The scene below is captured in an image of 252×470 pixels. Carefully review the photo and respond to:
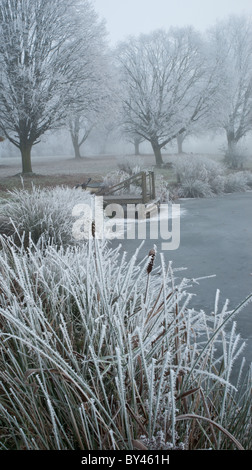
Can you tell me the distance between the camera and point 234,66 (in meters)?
18.5

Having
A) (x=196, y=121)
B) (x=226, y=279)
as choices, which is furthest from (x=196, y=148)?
(x=226, y=279)

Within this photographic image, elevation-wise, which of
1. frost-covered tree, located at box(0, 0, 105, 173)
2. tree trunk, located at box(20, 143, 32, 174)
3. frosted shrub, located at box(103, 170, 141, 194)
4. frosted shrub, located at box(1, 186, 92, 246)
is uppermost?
frost-covered tree, located at box(0, 0, 105, 173)

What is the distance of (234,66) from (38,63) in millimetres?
11593

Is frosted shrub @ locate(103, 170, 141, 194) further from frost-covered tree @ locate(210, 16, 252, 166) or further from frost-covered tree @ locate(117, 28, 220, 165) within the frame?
frost-covered tree @ locate(210, 16, 252, 166)

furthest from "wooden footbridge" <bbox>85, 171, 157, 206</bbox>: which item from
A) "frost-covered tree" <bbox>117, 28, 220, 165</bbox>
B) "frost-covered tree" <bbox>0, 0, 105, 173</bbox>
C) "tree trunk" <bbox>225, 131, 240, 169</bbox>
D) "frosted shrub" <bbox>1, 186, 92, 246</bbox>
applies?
"frost-covered tree" <bbox>117, 28, 220, 165</bbox>

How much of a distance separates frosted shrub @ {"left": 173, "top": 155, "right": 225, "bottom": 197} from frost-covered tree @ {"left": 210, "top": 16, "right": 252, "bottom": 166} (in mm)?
7278

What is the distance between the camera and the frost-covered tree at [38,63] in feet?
32.1

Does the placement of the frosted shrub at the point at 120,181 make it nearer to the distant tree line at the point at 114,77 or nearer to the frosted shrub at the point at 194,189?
the frosted shrub at the point at 194,189

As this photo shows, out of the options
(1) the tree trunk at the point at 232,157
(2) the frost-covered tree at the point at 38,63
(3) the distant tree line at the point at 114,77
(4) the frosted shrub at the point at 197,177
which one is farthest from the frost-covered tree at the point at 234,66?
(2) the frost-covered tree at the point at 38,63

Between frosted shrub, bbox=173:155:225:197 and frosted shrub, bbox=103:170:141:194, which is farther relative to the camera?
frosted shrub, bbox=173:155:225:197

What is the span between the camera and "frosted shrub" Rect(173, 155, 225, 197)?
9859 millimetres

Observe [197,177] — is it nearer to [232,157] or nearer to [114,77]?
[114,77]
